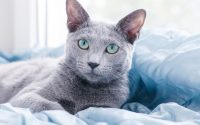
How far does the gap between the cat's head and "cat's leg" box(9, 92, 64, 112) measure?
Result: 0.48 ft

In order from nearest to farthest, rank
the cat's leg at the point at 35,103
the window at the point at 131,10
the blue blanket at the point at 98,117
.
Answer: the blue blanket at the point at 98,117 → the cat's leg at the point at 35,103 → the window at the point at 131,10

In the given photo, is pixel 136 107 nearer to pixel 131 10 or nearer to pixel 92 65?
pixel 92 65

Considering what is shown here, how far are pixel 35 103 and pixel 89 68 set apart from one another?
0.20 metres

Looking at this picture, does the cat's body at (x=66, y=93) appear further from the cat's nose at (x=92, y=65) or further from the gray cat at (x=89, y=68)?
the cat's nose at (x=92, y=65)

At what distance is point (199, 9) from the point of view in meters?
1.98

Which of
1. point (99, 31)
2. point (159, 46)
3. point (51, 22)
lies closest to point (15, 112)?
point (99, 31)

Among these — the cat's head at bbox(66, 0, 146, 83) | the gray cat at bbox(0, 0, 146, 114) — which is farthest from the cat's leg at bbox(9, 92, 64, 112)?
the cat's head at bbox(66, 0, 146, 83)

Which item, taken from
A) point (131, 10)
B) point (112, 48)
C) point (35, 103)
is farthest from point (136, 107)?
point (131, 10)

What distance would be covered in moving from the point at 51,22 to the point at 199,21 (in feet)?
2.60

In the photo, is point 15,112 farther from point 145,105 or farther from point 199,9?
point 199,9

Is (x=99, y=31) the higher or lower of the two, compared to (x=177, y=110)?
higher

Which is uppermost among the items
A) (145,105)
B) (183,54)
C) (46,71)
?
(183,54)

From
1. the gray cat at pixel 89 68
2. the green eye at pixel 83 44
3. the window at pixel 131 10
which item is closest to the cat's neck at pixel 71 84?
the gray cat at pixel 89 68

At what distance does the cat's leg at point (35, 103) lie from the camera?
1146 mm
